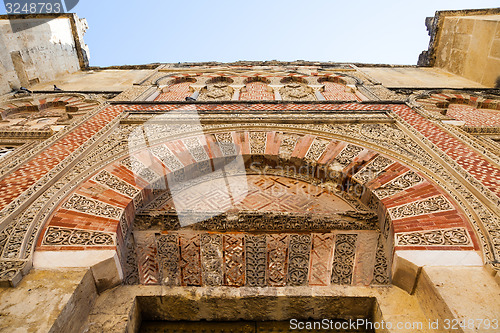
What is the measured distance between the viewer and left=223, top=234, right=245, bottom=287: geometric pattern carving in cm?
242

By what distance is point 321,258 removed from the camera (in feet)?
8.21

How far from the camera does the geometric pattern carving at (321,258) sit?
2.39 m

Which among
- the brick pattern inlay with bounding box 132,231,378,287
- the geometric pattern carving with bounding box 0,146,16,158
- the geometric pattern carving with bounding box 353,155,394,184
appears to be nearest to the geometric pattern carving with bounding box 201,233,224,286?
the brick pattern inlay with bounding box 132,231,378,287

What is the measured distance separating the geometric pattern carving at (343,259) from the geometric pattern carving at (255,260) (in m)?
0.55

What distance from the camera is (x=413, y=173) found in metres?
2.78

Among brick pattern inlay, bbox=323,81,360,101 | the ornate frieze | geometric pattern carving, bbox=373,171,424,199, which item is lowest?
the ornate frieze

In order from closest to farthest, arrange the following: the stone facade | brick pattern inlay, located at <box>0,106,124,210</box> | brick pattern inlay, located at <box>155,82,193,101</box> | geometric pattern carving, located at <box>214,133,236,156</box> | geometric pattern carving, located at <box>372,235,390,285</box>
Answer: the stone facade → geometric pattern carving, located at <box>372,235,390,285</box> → brick pattern inlay, located at <box>0,106,124,210</box> → geometric pattern carving, located at <box>214,133,236,156</box> → brick pattern inlay, located at <box>155,82,193,101</box>

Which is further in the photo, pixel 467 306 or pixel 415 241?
pixel 415 241

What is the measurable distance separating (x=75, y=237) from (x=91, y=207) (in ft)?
1.06

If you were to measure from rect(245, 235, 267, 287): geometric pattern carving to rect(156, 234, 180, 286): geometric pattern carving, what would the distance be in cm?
56

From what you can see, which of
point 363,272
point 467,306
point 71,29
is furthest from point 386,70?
point 71,29

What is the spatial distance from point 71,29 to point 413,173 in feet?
26.3

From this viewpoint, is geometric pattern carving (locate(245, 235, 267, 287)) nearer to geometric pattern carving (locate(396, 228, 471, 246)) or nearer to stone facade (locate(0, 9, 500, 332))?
stone facade (locate(0, 9, 500, 332))

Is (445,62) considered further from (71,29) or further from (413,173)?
(71,29)
